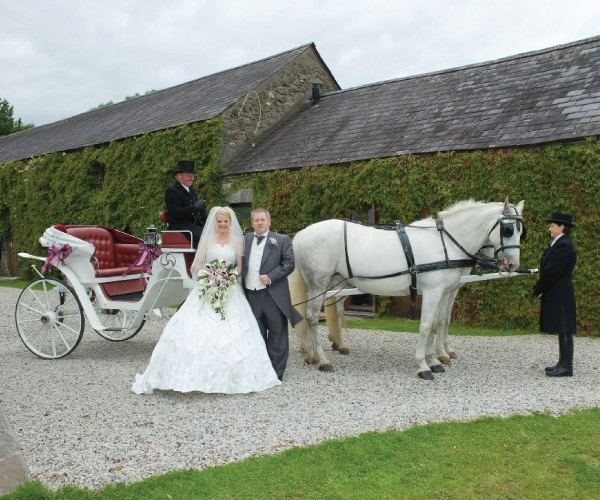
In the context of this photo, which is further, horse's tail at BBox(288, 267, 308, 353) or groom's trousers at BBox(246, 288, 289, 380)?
horse's tail at BBox(288, 267, 308, 353)

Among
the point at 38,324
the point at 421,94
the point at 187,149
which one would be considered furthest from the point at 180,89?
the point at 38,324

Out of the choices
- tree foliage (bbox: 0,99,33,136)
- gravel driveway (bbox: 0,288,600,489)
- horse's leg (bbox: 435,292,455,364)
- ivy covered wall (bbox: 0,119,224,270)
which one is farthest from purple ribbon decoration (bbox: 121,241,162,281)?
tree foliage (bbox: 0,99,33,136)

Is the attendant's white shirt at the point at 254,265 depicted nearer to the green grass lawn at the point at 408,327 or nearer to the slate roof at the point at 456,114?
the green grass lawn at the point at 408,327

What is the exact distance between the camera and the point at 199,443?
443 centimetres

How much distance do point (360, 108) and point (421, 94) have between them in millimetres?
1690

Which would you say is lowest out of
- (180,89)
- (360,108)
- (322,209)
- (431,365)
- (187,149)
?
(431,365)

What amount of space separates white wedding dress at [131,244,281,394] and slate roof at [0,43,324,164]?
10305 mm

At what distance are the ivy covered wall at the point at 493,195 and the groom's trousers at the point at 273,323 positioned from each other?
549cm

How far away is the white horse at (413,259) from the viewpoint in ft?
21.2

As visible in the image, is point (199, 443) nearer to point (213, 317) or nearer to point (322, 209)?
point (213, 317)

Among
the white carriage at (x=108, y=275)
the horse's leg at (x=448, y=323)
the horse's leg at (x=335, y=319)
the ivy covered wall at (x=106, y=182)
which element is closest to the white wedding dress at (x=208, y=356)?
the white carriage at (x=108, y=275)

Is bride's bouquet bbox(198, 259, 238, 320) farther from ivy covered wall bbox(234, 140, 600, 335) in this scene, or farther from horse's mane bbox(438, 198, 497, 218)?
ivy covered wall bbox(234, 140, 600, 335)

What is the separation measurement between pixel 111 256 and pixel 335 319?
3380 mm

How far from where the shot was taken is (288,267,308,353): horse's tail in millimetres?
7117
